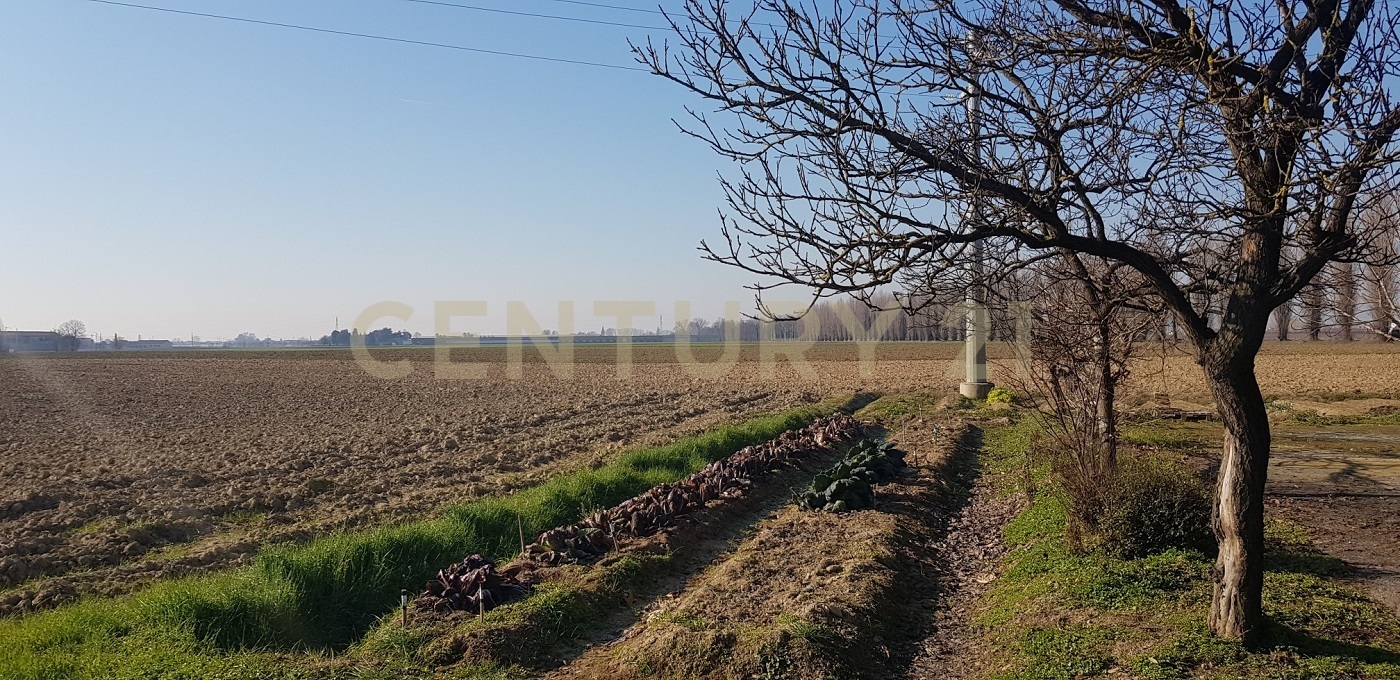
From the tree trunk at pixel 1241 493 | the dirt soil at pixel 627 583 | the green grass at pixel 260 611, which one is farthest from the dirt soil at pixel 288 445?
the tree trunk at pixel 1241 493

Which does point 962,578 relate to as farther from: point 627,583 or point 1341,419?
point 1341,419

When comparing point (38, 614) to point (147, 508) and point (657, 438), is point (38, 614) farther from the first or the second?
point (657, 438)

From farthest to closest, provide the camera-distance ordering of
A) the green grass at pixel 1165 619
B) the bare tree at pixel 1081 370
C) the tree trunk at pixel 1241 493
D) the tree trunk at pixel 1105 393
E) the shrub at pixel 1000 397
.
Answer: the shrub at pixel 1000 397, the tree trunk at pixel 1105 393, the bare tree at pixel 1081 370, the green grass at pixel 1165 619, the tree trunk at pixel 1241 493

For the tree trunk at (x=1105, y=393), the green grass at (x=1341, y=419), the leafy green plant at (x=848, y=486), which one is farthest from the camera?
the green grass at (x=1341, y=419)

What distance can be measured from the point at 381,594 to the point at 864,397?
2390 cm

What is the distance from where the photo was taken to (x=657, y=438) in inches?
742

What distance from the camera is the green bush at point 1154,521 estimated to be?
7.25 metres

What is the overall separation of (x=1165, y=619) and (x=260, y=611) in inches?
257

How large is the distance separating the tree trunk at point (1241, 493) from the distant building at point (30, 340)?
5983 inches

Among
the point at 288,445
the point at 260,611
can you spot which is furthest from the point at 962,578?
the point at 288,445

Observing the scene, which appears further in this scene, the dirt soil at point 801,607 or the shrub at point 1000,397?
the shrub at point 1000,397

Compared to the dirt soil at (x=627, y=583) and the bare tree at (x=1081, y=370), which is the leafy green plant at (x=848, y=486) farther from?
the bare tree at (x=1081, y=370)

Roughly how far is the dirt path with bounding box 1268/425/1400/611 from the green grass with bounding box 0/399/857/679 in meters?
7.70

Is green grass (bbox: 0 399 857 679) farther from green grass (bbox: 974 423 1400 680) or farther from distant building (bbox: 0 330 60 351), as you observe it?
distant building (bbox: 0 330 60 351)
